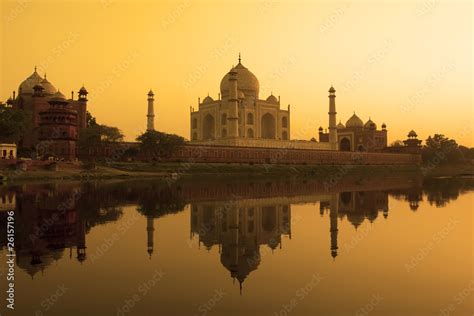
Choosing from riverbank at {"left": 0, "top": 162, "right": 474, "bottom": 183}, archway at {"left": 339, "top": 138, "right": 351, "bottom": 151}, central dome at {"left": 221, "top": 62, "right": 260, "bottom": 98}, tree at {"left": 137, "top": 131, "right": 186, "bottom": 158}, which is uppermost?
central dome at {"left": 221, "top": 62, "right": 260, "bottom": 98}

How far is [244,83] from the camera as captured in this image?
5066 cm

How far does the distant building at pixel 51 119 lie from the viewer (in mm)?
32875

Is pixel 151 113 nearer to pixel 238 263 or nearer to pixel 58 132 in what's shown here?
pixel 58 132

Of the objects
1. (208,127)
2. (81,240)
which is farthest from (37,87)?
(81,240)

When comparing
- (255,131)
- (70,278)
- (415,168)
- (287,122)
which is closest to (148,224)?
(70,278)

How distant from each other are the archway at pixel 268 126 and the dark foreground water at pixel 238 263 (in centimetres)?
4059

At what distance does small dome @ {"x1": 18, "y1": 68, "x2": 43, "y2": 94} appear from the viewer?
130 feet

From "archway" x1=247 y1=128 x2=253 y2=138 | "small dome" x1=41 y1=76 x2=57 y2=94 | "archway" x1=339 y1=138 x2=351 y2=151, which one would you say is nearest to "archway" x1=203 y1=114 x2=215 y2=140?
"archway" x1=247 y1=128 x2=253 y2=138

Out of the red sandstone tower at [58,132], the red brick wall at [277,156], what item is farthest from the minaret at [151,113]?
the red sandstone tower at [58,132]

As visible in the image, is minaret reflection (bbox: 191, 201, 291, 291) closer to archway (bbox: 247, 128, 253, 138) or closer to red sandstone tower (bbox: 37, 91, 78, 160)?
red sandstone tower (bbox: 37, 91, 78, 160)

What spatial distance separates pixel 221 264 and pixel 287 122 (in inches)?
1893

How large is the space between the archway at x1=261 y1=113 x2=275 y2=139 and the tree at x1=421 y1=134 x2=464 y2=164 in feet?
85.1

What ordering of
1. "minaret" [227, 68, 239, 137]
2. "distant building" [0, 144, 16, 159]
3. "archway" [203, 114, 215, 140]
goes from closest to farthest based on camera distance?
"distant building" [0, 144, 16, 159] < "minaret" [227, 68, 239, 137] < "archway" [203, 114, 215, 140]

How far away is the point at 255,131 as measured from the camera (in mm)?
49688
